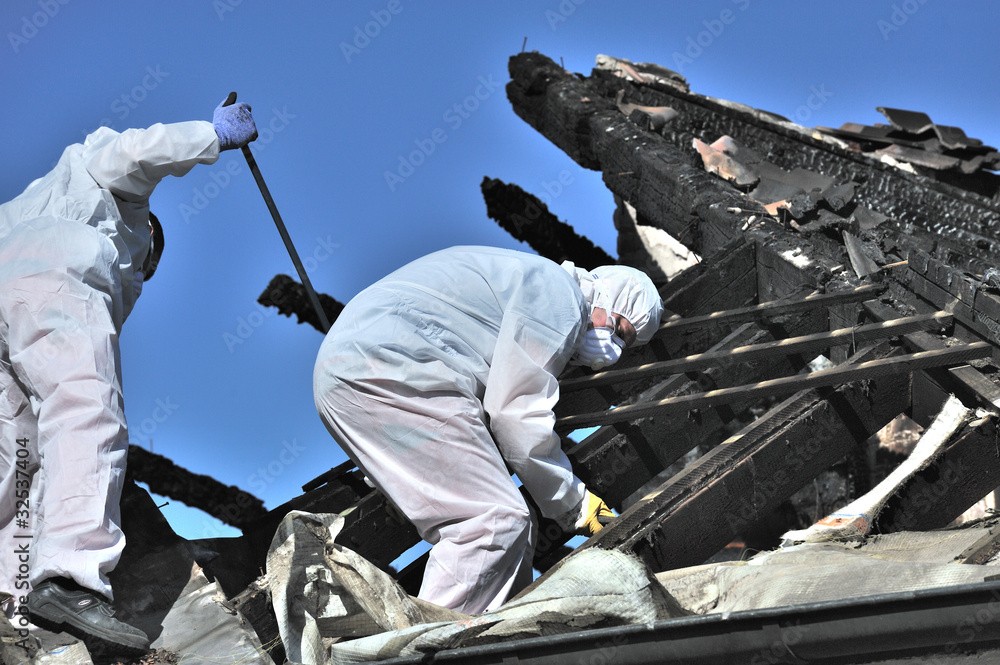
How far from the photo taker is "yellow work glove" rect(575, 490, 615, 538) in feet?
13.4

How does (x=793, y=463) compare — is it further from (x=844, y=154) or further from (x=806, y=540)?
(x=844, y=154)

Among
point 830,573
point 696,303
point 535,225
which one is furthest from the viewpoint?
point 535,225

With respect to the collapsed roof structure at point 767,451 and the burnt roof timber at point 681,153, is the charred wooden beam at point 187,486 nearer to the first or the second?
the collapsed roof structure at point 767,451

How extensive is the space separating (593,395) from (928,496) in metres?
1.48

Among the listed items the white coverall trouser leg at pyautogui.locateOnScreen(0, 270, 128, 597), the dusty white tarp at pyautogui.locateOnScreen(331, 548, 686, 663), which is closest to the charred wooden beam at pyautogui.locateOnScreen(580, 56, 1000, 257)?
the dusty white tarp at pyautogui.locateOnScreen(331, 548, 686, 663)

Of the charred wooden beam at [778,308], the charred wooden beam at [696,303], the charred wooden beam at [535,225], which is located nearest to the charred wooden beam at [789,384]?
the charred wooden beam at [696,303]

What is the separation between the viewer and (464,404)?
407 cm

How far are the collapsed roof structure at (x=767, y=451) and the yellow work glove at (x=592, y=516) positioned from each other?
0.18 m

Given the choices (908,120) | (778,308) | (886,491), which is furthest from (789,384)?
(908,120)

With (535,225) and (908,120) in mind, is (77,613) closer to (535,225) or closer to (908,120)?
(535,225)

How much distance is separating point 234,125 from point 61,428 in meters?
2.09

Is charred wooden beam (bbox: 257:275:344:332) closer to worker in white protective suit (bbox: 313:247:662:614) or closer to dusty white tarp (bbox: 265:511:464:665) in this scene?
worker in white protective suit (bbox: 313:247:662:614)

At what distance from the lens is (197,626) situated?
379 centimetres

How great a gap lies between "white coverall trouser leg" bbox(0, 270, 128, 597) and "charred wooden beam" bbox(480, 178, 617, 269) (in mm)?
5503
